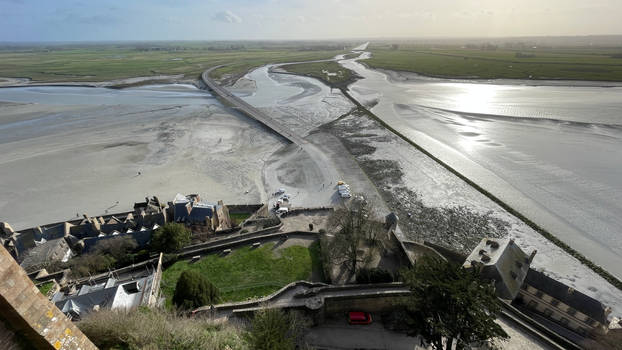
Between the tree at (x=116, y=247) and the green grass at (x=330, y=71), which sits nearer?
the tree at (x=116, y=247)

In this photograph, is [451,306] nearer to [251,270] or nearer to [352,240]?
[352,240]

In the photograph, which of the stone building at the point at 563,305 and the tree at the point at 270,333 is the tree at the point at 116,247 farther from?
the stone building at the point at 563,305

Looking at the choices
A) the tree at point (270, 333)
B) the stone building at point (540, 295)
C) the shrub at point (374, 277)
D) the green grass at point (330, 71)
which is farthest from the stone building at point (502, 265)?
the green grass at point (330, 71)

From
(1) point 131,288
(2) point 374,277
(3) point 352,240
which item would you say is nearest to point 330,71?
(3) point 352,240

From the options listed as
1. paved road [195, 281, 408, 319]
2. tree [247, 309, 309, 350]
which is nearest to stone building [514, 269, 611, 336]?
paved road [195, 281, 408, 319]

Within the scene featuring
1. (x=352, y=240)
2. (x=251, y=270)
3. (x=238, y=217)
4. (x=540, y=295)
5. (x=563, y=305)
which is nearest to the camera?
(x=563, y=305)

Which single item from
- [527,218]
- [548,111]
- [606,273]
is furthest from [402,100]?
[606,273]

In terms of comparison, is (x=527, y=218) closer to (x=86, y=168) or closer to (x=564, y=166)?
(x=564, y=166)
